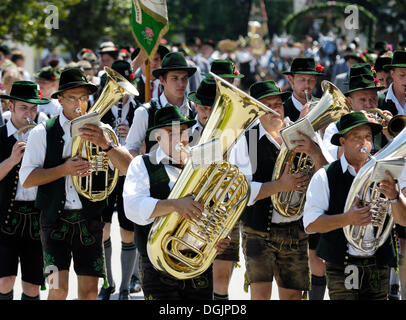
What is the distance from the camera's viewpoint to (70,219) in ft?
19.3

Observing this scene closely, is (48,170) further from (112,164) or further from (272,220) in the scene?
(272,220)

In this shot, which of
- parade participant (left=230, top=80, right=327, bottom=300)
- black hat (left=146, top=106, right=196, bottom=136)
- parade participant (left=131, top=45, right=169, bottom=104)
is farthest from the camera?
parade participant (left=131, top=45, right=169, bottom=104)

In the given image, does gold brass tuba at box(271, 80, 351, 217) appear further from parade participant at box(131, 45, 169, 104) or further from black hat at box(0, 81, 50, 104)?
parade participant at box(131, 45, 169, 104)

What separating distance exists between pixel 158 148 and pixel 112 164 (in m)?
0.87

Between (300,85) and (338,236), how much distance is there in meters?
2.40

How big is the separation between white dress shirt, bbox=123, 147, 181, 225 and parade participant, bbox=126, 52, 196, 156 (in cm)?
169

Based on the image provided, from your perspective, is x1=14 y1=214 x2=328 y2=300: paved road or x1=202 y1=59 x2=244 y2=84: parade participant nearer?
x1=202 y1=59 x2=244 y2=84: parade participant

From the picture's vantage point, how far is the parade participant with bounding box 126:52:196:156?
675cm

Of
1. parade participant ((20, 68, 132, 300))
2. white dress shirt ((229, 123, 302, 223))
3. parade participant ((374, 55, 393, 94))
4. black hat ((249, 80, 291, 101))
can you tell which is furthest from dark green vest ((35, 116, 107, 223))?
parade participant ((374, 55, 393, 94))

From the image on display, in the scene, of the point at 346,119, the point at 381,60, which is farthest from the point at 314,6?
the point at 346,119

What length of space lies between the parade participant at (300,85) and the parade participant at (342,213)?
195cm

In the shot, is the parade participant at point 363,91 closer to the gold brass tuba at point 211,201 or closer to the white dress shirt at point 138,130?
the white dress shirt at point 138,130

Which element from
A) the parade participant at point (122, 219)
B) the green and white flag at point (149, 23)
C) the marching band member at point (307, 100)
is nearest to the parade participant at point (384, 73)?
the marching band member at point (307, 100)

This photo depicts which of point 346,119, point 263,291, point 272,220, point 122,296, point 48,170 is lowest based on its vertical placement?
point 122,296
